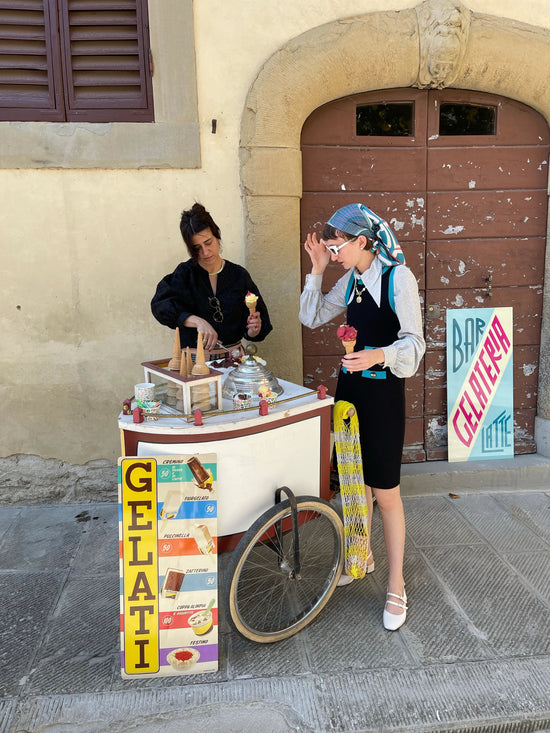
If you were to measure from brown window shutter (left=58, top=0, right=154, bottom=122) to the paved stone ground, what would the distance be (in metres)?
2.83

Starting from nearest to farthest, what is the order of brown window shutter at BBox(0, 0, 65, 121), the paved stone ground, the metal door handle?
the paved stone ground, brown window shutter at BBox(0, 0, 65, 121), the metal door handle

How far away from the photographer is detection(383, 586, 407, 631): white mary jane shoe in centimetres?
260

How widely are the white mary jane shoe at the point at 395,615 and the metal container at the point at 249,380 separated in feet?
3.83

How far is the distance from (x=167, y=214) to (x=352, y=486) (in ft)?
7.29

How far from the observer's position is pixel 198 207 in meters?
2.85

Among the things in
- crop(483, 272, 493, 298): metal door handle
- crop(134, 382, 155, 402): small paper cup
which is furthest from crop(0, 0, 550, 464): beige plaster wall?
crop(134, 382, 155, 402): small paper cup

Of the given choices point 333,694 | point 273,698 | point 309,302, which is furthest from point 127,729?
point 309,302

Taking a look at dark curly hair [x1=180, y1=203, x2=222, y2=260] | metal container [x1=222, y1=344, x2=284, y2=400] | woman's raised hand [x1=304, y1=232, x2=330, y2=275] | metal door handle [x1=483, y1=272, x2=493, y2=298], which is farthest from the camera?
metal door handle [x1=483, y1=272, x2=493, y2=298]

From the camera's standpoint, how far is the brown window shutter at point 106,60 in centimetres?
351

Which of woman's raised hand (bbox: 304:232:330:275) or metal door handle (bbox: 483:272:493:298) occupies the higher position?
woman's raised hand (bbox: 304:232:330:275)

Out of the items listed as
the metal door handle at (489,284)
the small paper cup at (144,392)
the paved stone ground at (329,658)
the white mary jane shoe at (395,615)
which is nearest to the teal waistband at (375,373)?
the small paper cup at (144,392)

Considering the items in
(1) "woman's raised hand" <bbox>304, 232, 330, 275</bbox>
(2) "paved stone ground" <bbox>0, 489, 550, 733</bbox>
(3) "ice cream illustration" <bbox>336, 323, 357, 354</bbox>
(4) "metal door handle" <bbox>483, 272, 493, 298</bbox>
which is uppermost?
(1) "woman's raised hand" <bbox>304, 232, 330, 275</bbox>

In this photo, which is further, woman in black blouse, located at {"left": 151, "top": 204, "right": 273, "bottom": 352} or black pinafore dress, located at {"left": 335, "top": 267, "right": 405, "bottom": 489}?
woman in black blouse, located at {"left": 151, "top": 204, "right": 273, "bottom": 352}

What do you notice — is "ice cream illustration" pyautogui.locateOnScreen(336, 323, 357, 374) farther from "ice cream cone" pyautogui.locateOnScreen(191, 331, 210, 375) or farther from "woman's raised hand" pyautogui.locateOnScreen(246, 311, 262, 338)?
"woman's raised hand" pyautogui.locateOnScreen(246, 311, 262, 338)
